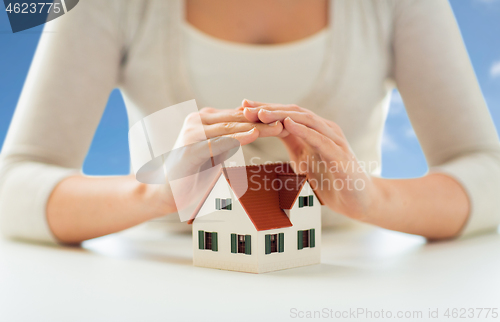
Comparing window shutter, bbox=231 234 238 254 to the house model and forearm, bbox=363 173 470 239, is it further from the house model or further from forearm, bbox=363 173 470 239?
forearm, bbox=363 173 470 239

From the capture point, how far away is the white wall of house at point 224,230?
28.6 inches

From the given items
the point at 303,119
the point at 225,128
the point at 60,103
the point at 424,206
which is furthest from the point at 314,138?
the point at 60,103

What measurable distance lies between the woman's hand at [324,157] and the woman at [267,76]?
218mm

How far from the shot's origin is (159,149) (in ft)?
3.69

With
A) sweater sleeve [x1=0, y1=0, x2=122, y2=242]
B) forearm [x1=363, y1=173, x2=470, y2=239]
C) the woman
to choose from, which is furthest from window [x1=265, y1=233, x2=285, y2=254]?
sweater sleeve [x1=0, y1=0, x2=122, y2=242]

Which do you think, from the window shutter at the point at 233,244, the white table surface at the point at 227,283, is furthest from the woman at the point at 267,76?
the window shutter at the point at 233,244

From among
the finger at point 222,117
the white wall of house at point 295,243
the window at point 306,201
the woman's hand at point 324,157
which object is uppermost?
the finger at point 222,117

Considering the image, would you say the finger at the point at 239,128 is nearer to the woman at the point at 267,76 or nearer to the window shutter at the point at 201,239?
the window shutter at the point at 201,239

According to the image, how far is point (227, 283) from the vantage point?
669mm

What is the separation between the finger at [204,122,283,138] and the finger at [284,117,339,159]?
0.02 m

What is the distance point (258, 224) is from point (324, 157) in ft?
0.53

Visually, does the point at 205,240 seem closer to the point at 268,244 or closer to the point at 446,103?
the point at 268,244

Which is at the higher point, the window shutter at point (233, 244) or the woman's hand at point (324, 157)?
the woman's hand at point (324, 157)

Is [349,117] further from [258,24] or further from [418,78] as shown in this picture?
[258,24]
